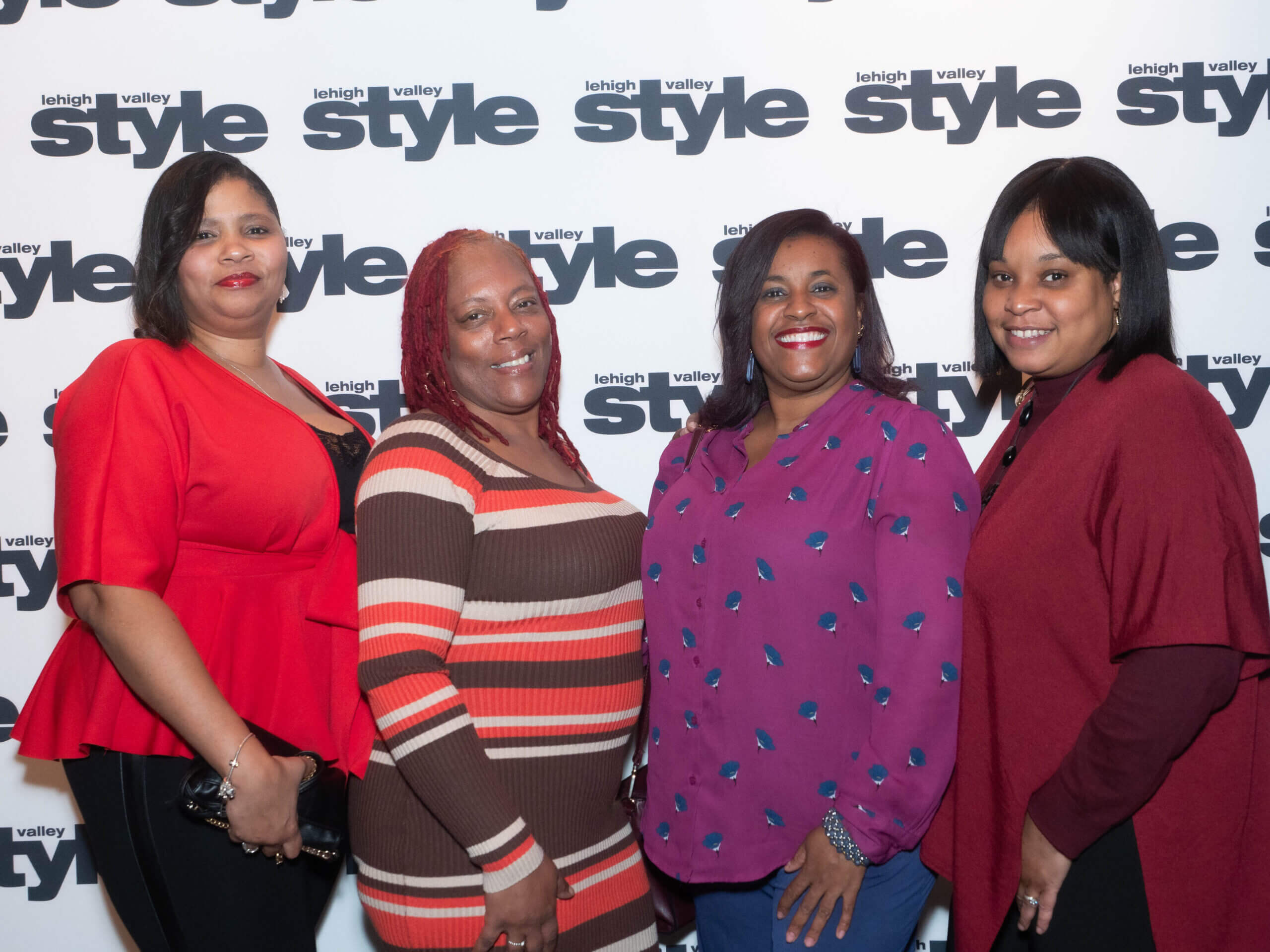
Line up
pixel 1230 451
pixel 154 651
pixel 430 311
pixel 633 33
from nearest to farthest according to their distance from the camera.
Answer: pixel 1230 451
pixel 154 651
pixel 430 311
pixel 633 33

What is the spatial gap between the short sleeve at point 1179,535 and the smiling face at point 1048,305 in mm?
200

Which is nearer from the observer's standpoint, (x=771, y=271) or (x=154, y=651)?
(x=154, y=651)

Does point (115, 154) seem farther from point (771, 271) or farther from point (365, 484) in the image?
point (771, 271)

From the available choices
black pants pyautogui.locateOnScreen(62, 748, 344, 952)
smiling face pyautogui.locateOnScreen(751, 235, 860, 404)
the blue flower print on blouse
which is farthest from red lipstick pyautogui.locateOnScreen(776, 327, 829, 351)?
black pants pyautogui.locateOnScreen(62, 748, 344, 952)

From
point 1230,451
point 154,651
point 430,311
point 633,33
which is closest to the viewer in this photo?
point 1230,451

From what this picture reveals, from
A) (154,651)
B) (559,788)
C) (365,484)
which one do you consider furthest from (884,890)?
(154,651)

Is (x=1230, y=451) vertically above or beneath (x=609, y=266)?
beneath

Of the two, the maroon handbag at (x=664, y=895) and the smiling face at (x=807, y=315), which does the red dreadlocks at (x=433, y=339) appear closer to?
the smiling face at (x=807, y=315)

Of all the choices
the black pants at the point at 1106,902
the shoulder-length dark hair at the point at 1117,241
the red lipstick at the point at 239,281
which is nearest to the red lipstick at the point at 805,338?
the shoulder-length dark hair at the point at 1117,241

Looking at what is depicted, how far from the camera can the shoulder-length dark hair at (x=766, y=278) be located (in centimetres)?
184

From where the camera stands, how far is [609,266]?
2689 mm

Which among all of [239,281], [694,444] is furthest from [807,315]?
[239,281]

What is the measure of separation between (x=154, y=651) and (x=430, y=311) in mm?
744

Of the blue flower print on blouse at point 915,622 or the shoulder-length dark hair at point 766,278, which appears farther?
the shoulder-length dark hair at point 766,278
